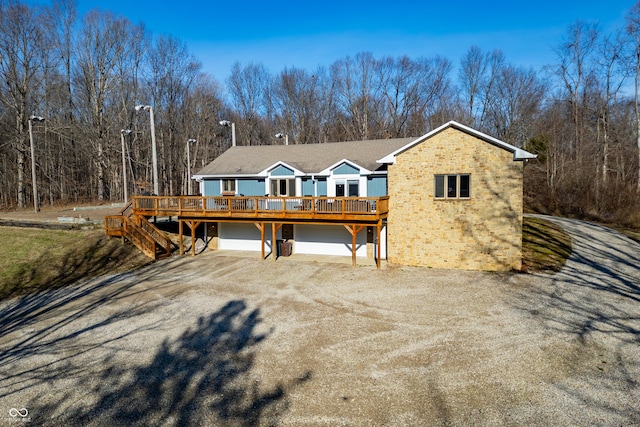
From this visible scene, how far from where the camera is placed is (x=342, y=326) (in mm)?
10086

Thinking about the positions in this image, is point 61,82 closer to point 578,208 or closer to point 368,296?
point 368,296

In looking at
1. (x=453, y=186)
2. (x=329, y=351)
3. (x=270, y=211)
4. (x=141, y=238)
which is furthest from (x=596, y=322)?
(x=141, y=238)

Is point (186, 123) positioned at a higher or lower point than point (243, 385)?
higher

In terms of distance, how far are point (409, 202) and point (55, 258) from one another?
52.0 ft

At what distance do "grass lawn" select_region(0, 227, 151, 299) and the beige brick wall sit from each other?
11.8 metres

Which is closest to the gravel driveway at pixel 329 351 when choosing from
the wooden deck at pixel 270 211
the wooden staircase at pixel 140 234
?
the wooden deck at pixel 270 211

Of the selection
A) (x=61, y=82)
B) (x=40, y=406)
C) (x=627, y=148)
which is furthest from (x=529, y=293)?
(x=61, y=82)

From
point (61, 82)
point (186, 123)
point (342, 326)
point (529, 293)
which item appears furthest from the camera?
point (186, 123)

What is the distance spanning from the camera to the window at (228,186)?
20125 millimetres

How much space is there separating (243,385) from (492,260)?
11.6m

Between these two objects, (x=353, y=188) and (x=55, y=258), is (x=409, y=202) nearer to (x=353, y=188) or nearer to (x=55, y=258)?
(x=353, y=188)

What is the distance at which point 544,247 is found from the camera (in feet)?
57.4

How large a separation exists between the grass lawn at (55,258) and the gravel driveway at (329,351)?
1.71 metres

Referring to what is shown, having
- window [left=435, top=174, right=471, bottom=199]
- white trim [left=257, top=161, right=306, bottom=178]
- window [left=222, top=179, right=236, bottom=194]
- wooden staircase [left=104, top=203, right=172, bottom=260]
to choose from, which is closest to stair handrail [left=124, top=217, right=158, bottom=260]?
wooden staircase [left=104, top=203, right=172, bottom=260]
